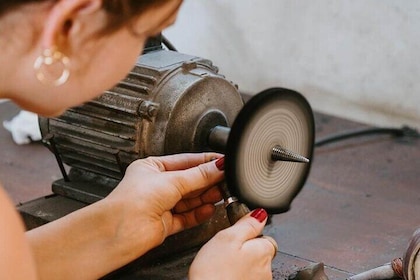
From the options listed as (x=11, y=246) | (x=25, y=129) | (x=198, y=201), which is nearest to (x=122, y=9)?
(x=11, y=246)

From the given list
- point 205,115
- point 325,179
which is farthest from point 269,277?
point 325,179

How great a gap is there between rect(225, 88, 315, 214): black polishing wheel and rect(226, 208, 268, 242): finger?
0.03 meters

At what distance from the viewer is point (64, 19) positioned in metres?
0.68

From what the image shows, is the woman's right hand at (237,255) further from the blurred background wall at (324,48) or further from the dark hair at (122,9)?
the blurred background wall at (324,48)

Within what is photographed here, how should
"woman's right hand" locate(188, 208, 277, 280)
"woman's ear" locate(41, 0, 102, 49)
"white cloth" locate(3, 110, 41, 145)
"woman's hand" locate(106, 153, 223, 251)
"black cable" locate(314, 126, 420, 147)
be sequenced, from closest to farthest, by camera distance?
1. "woman's ear" locate(41, 0, 102, 49)
2. "woman's right hand" locate(188, 208, 277, 280)
3. "woman's hand" locate(106, 153, 223, 251)
4. "white cloth" locate(3, 110, 41, 145)
5. "black cable" locate(314, 126, 420, 147)

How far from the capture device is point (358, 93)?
93.3 inches

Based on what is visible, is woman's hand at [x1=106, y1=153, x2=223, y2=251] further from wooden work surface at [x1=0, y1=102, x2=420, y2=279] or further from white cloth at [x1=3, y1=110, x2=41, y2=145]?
white cloth at [x1=3, y1=110, x2=41, y2=145]

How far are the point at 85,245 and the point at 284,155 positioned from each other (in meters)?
0.31

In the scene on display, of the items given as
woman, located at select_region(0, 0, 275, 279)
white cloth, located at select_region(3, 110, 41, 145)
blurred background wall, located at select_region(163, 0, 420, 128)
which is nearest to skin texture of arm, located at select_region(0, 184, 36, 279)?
woman, located at select_region(0, 0, 275, 279)

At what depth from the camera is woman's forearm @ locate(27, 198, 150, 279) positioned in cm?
104

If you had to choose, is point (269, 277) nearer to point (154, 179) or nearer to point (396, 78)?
point (154, 179)

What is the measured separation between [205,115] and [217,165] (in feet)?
0.62

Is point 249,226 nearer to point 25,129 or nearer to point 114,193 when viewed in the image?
point 114,193

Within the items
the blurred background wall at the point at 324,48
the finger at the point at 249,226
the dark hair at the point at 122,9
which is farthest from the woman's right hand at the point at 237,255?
the blurred background wall at the point at 324,48
